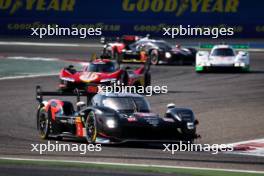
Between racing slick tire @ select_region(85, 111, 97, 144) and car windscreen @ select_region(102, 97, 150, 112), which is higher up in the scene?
car windscreen @ select_region(102, 97, 150, 112)

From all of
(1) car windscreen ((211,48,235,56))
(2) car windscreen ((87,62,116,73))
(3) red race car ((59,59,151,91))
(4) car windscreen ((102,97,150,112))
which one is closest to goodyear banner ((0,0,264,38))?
(1) car windscreen ((211,48,235,56))

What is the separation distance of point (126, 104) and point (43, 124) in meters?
2.17

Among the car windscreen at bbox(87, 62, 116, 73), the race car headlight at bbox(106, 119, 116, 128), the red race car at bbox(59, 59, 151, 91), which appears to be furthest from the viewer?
the car windscreen at bbox(87, 62, 116, 73)

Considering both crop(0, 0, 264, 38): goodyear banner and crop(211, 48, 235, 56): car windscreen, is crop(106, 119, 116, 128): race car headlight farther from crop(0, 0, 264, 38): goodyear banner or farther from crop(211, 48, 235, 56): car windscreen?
crop(0, 0, 264, 38): goodyear banner

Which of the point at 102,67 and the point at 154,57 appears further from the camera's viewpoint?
the point at 154,57

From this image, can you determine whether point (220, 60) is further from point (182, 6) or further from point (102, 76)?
point (182, 6)

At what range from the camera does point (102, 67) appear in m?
29.8

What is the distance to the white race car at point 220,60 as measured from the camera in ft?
125

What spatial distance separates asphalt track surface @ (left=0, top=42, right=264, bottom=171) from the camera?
50.7ft

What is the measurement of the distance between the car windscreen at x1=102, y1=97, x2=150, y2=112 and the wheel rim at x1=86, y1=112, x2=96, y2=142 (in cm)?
67

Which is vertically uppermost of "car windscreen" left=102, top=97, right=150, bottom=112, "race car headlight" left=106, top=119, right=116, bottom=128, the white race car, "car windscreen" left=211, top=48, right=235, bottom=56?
"car windscreen" left=211, top=48, right=235, bottom=56

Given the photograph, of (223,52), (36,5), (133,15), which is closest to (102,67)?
(223,52)

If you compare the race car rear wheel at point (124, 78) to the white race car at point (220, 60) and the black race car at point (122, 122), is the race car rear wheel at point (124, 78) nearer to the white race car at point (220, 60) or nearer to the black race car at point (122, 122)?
the white race car at point (220, 60)

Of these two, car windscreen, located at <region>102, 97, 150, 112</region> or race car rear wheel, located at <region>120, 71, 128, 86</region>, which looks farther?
race car rear wheel, located at <region>120, 71, 128, 86</region>
